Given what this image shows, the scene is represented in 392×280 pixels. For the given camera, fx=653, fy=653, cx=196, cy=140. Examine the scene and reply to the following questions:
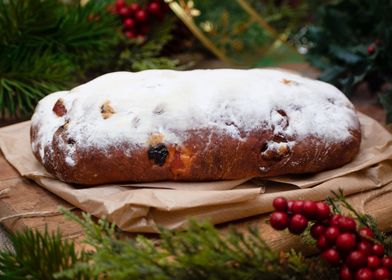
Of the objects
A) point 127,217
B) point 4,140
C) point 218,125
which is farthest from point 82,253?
point 4,140

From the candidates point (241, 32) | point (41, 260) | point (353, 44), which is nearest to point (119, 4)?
point (241, 32)

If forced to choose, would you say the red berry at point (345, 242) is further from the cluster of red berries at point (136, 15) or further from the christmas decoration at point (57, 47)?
the cluster of red berries at point (136, 15)

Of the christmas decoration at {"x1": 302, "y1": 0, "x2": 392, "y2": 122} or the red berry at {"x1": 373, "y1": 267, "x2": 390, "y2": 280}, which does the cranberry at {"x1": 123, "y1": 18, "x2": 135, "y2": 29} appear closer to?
the christmas decoration at {"x1": 302, "y1": 0, "x2": 392, "y2": 122}

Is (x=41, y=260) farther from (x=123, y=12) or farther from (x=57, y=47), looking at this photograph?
(x=123, y=12)

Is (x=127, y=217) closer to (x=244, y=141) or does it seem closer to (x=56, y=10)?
(x=244, y=141)

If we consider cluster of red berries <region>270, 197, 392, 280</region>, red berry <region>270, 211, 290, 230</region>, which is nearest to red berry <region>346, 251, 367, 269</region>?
cluster of red berries <region>270, 197, 392, 280</region>

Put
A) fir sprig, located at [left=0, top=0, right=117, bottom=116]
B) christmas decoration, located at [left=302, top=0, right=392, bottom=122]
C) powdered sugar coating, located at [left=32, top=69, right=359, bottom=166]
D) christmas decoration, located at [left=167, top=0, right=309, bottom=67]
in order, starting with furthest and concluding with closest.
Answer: christmas decoration, located at [left=167, top=0, right=309, bottom=67] → christmas decoration, located at [left=302, top=0, right=392, bottom=122] → fir sprig, located at [left=0, top=0, right=117, bottom=116] → powdered sugar coating, located at [left=32, top=69, right=359, bottom=166]
